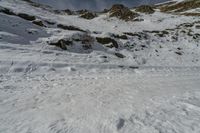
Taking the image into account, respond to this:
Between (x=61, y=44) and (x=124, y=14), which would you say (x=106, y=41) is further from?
(x=124, y=14)

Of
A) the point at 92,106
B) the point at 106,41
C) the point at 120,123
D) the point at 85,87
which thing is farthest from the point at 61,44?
the point at 120,123

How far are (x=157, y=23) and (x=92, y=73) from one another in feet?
96.3

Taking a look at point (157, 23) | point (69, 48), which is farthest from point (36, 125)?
point (157, 23)

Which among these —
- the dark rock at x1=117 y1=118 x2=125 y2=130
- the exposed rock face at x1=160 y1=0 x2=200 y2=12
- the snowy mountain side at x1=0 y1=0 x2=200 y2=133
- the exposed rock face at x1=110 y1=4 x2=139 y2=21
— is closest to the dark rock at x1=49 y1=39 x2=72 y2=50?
the snowy mountain side at x1=0 y1=0 x2=200 y2=133

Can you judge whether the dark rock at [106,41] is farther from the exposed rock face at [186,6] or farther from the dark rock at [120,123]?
the exposed rock face at [186,6]

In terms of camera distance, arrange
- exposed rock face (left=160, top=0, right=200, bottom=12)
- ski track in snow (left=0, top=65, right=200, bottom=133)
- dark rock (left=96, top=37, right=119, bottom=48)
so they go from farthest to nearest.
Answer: exposed rock face (left=160, top=0, right=200, bottom=12)
dark rock (left=96, top=37, right=119, bottom=48)
ski track in snow (left=0, top=65, right=200, bottom=133)

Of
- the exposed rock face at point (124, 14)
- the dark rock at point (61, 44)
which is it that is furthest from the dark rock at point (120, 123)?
the exposed rock face at point (124, 14)

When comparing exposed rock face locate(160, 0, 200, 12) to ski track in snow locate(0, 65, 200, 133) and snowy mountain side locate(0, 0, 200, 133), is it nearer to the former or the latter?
snowy mountain side locate(0, 0, 200, 133)

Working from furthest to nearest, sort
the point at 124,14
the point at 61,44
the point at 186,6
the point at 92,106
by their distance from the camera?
1. the point at 186,6
2. the point at 124,14
3. the point at 61,44
4. the point at 92,106

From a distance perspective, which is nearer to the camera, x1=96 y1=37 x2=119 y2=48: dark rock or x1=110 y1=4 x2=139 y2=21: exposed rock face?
x1=96 y1=37 x2=119 y2=48: dark rock

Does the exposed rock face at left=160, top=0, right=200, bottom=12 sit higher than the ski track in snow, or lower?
higher

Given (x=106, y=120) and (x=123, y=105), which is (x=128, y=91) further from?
(x=106, y=120)

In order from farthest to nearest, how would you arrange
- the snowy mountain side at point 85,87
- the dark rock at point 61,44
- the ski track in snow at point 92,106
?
the dark rock at point 61,44
the snowy mountain side at point 85,87
the ski track in snow at point 92,106

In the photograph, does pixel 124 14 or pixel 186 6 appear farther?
pixel 186 6
